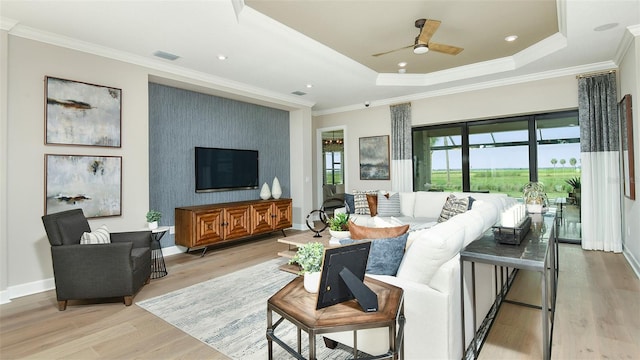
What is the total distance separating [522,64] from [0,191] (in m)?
6.68

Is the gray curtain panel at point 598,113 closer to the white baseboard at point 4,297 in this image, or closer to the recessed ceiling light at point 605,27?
the recessed ceiling light at point 605,27

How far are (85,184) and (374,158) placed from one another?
16.9 ft

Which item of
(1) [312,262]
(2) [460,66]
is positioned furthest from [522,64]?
(1) [312,262]

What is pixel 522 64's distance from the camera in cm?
466

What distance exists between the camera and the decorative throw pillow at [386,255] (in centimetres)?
193

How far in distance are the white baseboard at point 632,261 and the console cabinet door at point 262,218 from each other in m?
5.05

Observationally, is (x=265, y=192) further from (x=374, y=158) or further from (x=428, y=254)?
(x=428, y=254)

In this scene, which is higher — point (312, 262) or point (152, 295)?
point (312, 262)

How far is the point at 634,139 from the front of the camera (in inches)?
142

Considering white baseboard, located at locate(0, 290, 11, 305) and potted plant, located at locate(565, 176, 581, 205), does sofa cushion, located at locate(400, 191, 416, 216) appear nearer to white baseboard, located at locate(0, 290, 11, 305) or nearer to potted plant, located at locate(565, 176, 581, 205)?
potted plant, located at locate(565, 176, 581, 205)

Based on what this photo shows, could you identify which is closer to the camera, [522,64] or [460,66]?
[522,64]

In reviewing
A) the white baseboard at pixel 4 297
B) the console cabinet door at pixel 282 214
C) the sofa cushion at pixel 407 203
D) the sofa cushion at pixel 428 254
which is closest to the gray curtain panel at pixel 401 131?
the sofa cushion at pixel 407 203

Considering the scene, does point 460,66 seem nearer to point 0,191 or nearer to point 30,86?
point 30,86

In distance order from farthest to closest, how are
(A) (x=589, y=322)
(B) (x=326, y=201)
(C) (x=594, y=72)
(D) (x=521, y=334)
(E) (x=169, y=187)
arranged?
(B) (x=326, y=201) → (E) (x=169, y=187) → (C) (x=594, y=72) → (A) (x=589, y=322) → (D) (x=521, y=334)
